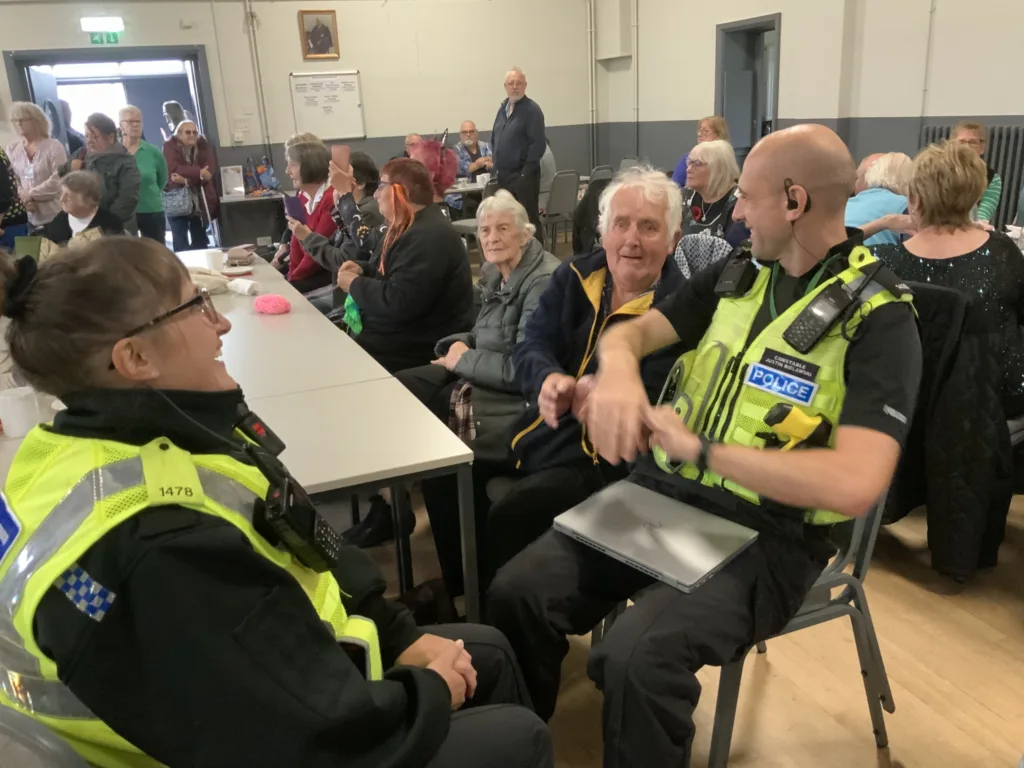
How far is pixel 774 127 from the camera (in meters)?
7.07

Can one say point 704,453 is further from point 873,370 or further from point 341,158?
point 341,158

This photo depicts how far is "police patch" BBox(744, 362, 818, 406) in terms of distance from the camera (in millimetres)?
1440

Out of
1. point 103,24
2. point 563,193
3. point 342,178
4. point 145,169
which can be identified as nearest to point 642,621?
point 342,178

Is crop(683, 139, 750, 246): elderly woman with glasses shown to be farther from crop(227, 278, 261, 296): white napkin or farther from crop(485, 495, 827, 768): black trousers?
crop(485, 495, 827, 768): black trousers

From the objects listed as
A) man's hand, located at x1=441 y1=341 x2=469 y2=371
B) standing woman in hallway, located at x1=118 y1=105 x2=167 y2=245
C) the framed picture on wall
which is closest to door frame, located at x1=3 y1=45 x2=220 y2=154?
the framed picture on wall

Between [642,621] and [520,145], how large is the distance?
20.4 feet

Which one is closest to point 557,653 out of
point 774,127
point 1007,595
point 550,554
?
point 550,554

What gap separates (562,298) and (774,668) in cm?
112

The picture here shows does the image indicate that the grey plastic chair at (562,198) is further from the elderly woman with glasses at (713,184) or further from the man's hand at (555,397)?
the man's hand at (555,397)

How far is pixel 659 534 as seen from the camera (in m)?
1.50

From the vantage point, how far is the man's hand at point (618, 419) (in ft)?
4.60

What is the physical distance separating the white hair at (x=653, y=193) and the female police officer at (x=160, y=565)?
4.29 feet

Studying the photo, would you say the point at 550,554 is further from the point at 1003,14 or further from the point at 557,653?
the point at 1003,14

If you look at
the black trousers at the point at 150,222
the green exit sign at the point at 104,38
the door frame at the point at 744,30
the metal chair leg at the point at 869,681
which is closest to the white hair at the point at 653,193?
the metal chair leg at the point at 869,681
